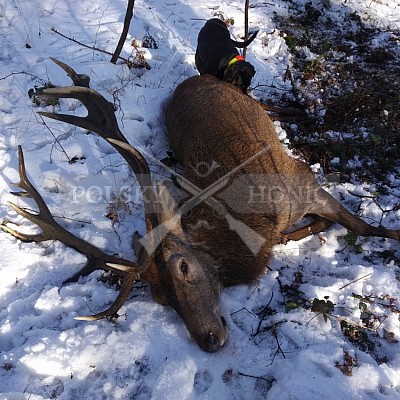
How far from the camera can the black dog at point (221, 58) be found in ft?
18.9

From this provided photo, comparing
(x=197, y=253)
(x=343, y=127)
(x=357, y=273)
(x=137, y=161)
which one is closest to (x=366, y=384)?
(x=357, y=273)

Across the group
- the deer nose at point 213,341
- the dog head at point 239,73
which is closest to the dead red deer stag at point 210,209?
the deer nose at point 213,341

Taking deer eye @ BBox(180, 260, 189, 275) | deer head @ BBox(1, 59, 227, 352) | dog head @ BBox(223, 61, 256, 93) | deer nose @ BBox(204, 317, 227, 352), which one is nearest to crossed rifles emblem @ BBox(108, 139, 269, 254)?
deer head @ BBox(1, 59, 227, 352)

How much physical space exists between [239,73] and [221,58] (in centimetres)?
39

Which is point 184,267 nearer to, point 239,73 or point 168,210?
point 168,210

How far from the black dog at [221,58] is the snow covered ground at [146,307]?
2.77 feet

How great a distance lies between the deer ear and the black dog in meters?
2.67

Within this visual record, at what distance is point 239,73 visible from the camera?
5750 mm

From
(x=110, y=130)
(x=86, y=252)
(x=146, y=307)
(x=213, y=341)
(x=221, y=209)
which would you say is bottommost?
(x=146, y=307)

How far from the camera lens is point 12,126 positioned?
215 inches

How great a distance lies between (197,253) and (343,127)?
9.89ft

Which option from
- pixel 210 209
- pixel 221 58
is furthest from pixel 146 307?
pixel 221 58

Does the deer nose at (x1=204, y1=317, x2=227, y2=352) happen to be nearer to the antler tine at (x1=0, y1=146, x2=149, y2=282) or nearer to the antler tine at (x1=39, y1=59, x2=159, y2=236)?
the antler tine at (x1=0, y1=146, x2=149, y2=282)

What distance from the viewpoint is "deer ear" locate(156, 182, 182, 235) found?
364 centimetres
